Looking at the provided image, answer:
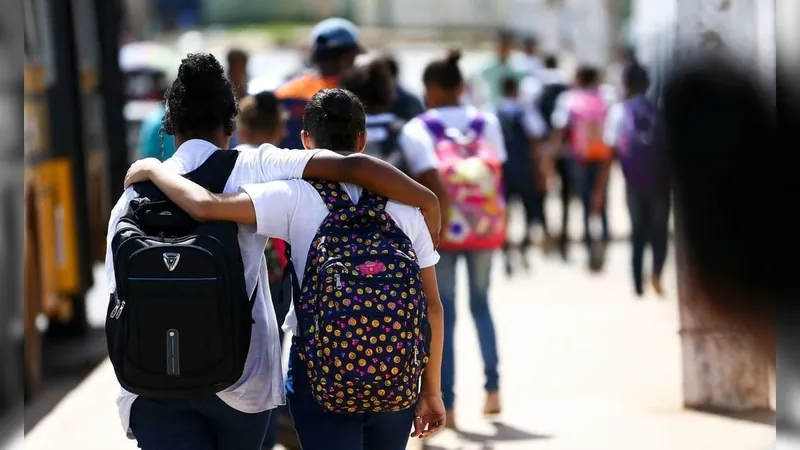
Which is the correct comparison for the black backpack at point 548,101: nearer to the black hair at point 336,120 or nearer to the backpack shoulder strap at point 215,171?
the black hair at point 336,120

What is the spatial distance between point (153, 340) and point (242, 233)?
1.24ft

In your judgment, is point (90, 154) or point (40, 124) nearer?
point (40, 124)

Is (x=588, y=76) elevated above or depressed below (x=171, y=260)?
above

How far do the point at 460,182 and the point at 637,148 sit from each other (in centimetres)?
409

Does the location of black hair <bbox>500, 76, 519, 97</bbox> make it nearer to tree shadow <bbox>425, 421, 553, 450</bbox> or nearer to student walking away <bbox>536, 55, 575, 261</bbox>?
student walking away <bbox>536, 55, 575, 261</bbox>

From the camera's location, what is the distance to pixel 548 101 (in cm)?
1381

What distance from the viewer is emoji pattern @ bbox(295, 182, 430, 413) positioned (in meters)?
3.56

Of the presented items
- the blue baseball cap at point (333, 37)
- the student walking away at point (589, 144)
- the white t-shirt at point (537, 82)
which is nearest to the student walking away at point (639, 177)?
the student walking away at point (589, 144)

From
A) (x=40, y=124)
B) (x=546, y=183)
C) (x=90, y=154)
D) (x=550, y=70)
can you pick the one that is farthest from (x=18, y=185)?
(x=550, y=70)

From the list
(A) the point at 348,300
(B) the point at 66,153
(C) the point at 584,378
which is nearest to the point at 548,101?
(B) the point at 66,153

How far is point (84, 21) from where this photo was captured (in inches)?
407

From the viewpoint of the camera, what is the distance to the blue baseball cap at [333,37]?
637 centimetres

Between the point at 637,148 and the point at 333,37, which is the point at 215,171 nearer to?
the point at 333,37

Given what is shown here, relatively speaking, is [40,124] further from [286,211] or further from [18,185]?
[286,211]
